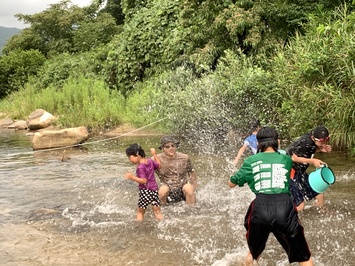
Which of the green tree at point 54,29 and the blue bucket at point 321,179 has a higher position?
the green tree at point 54,29

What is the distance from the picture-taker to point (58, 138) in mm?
14664

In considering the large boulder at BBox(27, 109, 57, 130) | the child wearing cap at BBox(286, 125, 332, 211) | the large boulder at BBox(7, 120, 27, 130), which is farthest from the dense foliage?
the child wearing cap at BBox(286, 125, 332, 211)

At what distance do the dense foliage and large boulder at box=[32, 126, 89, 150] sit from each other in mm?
2409

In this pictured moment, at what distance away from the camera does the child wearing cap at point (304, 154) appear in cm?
557

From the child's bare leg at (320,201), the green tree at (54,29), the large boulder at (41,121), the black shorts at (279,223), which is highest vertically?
the green tree at (54,29)

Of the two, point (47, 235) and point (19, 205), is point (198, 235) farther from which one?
point (19, 205)

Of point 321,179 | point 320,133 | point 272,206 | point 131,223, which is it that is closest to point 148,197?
point 131,223

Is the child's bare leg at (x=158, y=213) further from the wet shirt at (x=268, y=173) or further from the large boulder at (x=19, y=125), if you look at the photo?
the large boulder at (x=19, y=125)

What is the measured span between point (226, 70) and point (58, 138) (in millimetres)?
5654

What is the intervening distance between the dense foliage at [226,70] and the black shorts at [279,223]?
6387 mm

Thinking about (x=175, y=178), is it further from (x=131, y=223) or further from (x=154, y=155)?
A: (x=131, y=223)

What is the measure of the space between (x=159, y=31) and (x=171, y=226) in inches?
589

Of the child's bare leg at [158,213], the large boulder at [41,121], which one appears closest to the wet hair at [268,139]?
the child's bare leg at [158,213]

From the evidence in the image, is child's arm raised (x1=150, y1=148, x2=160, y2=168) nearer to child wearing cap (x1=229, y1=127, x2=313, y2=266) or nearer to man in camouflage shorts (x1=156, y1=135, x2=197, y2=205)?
→ man in camouflage shorts (x1=156, y1=135, x2=197, y2=205)
